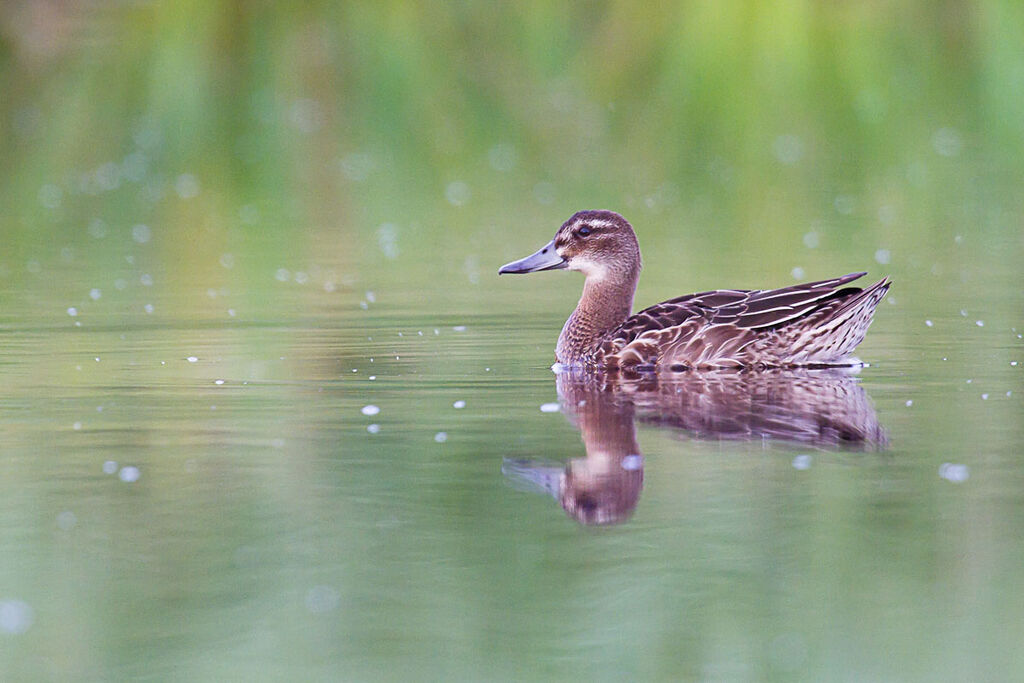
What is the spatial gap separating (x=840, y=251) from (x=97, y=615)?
1036 centimetres

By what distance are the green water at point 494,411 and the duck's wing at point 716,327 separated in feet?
1.29

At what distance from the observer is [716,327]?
1027 centimetres

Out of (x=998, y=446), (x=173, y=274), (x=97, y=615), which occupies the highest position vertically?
(x=173, y=274)

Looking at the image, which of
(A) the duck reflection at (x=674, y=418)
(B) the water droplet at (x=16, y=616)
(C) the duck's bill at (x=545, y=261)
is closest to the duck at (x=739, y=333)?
(A) the duck reflection at (x=674, y=418)

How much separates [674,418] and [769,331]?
186cm

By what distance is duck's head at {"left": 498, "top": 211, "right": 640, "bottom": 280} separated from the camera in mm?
11539

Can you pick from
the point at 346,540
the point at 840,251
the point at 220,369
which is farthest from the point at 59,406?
the point at 840,251

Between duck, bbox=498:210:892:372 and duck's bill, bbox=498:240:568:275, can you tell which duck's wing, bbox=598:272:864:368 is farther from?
duck's bill, bbox=498:240:568:275

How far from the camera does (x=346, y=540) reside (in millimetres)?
6363

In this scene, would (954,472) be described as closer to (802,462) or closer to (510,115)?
(802,462)

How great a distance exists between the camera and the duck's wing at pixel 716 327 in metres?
10.2

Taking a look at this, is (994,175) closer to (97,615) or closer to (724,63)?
(724,63)

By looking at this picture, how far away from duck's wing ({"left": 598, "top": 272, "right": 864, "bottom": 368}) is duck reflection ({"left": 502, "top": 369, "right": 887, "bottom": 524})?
181 mm

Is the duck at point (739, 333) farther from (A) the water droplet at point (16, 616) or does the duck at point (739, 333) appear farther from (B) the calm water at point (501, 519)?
(A) the water droplet at point (16, 616)
